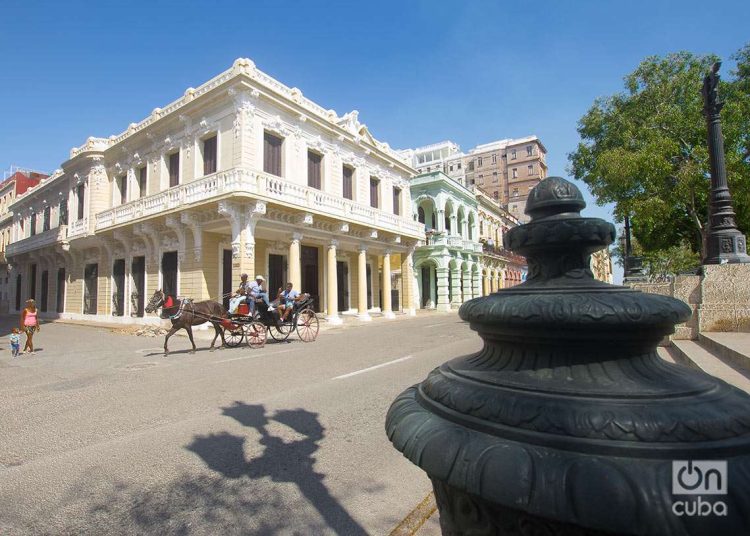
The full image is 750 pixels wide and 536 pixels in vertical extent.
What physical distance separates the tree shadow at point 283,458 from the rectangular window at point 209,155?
1443 cm

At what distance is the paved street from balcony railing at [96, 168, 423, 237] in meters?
8.22

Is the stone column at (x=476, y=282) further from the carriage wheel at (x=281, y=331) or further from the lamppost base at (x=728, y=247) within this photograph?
the lamppost base at (x=728, y=247)

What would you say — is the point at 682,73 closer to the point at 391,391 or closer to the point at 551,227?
the point at 391,391

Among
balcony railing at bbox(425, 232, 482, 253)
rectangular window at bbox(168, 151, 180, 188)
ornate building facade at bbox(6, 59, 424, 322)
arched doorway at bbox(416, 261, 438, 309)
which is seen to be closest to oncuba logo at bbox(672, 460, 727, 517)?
ornate building facade at bbox(6, 59, 424, 322)

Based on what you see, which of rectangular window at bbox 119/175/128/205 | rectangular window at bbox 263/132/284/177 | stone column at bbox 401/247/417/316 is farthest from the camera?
stone column at bbox 401/247/417/316

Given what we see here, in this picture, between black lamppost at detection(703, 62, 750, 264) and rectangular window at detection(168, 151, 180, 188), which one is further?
rectangular window at detection(168, 151, 180, 188)

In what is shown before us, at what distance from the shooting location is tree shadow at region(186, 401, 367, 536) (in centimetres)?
282

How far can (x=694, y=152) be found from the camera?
1428cm

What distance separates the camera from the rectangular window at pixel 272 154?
16408mm

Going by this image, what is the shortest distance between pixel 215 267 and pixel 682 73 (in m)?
20.6

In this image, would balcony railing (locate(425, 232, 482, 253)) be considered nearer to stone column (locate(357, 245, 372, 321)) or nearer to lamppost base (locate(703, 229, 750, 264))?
stone column (locate(357, 245, 372, 321))

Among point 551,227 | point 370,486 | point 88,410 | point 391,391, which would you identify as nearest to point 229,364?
point 88,410

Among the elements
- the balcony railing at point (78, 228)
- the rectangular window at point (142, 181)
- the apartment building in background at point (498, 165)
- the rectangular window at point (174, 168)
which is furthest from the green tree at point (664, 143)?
the apartment building in background at point (498, 165)

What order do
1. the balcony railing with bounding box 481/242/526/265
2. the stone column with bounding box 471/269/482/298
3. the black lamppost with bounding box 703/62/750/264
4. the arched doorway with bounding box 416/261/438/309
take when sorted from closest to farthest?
the black lamppost with bounding box 703/62/750/264, the arched doorway with bounding box 416/261/438/309, the stone column with bounding box 471/269/482/298, the balcony railing with bounding box 481/242/526/265
